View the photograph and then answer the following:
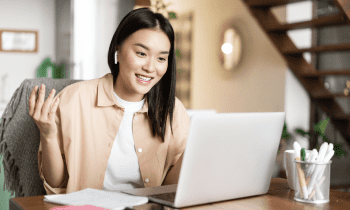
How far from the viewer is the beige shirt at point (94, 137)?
1259mm

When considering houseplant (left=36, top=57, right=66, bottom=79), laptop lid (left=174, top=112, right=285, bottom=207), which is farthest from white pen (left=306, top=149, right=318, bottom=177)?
houseplant (left=36, top=57, right=66, bottom=79)

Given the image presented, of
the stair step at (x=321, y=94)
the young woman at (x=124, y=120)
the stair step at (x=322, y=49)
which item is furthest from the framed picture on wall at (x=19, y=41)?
the young woman at (x=124, y=120)

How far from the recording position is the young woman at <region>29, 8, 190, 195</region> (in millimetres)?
1261

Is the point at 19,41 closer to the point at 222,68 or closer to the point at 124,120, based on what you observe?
the point at 222,68

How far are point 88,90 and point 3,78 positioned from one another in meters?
2.96

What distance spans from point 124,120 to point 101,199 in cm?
51

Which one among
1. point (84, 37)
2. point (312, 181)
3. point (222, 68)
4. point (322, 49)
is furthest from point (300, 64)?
point (312, 181)

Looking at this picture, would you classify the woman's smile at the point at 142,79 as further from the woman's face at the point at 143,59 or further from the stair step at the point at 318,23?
the stair step at the point at 318,23

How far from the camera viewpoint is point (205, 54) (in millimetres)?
3869

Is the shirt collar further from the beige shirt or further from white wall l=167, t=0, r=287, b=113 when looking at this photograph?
white wall l=167, t=0, r=287, b=113

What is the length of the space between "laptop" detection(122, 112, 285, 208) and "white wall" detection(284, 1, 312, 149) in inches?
104

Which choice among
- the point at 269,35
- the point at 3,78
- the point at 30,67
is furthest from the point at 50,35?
the point at 269,35

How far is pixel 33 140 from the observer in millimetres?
1320

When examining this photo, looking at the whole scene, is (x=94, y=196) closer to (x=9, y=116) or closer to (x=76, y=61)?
(x=9, y=116)
